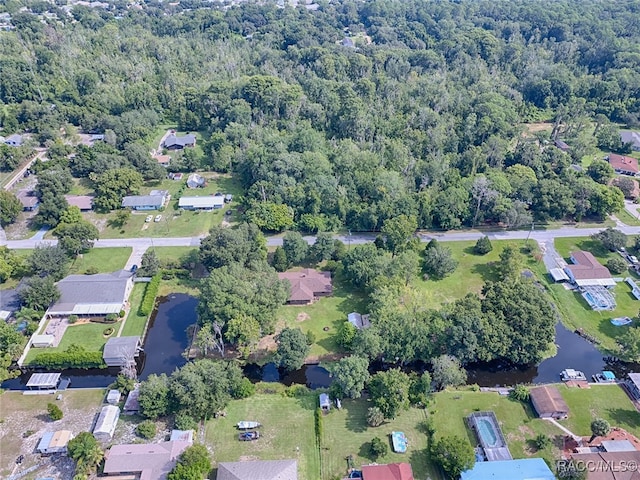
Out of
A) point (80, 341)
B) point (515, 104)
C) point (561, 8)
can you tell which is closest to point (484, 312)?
point (80, 341)

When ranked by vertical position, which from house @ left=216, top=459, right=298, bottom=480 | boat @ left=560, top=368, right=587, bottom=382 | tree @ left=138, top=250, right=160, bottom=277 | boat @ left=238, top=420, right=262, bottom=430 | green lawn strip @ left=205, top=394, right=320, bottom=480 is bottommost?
boat @ left=560, top=368, right=587, bottom=382

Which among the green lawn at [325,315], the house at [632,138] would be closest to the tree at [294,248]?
the green lawn at [325,315]

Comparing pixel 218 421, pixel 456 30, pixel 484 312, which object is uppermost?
pixel 456 30

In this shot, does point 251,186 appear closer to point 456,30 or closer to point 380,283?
point 380,283

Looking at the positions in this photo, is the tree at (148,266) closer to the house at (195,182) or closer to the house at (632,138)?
the house at (195,182)

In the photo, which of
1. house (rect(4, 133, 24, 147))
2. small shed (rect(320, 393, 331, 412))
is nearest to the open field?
small shed (rect(320, 393, 331, 412))

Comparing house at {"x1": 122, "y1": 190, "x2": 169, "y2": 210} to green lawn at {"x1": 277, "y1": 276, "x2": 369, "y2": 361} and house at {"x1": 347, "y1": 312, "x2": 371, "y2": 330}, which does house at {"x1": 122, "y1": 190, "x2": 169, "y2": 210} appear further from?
house at {"x1": 347, "y1": 312, "x2": 371, "y2": 330}

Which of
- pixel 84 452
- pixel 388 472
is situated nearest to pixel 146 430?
pixel 84 452
